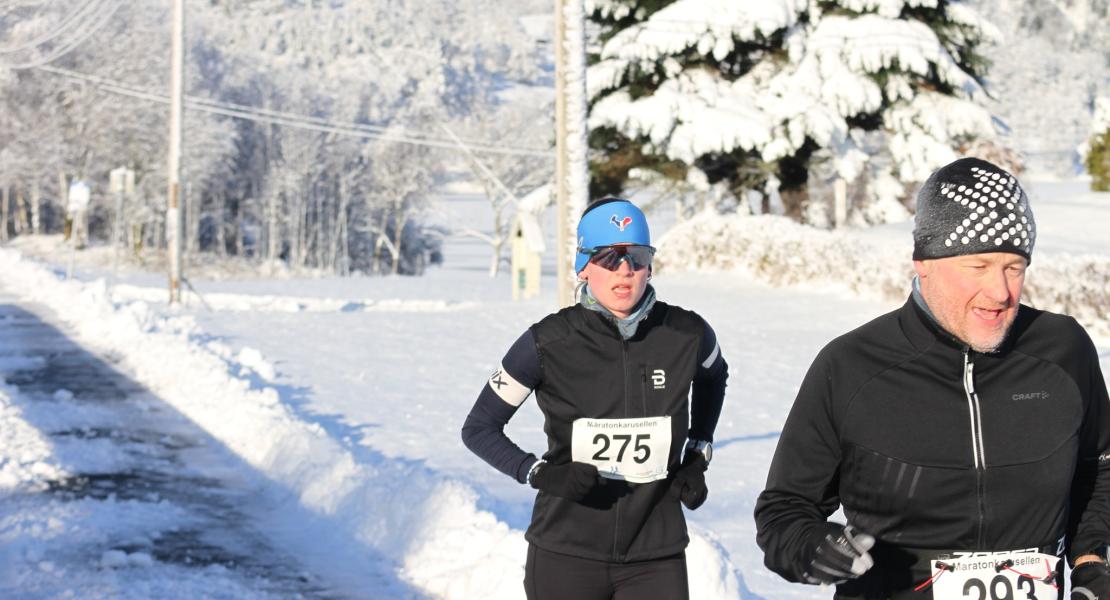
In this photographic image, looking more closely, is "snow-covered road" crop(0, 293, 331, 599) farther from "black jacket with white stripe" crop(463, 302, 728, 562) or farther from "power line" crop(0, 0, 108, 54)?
"power line" crop(0, 0, 108, 54)

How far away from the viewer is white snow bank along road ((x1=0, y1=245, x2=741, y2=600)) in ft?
22.8

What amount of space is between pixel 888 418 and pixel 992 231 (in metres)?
0.44

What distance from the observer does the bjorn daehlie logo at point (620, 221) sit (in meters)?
4.40

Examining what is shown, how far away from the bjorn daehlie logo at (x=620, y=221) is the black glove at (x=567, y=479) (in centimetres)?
79

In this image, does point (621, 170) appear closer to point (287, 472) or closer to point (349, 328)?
point (349, 328)

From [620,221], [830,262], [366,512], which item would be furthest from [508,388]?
[830,262]

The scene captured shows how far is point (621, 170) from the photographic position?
31.3 m

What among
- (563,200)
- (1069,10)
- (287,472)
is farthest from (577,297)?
(1069,10)

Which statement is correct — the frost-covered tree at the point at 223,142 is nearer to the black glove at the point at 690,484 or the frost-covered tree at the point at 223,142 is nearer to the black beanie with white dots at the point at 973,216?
the black glove at the point at 690,484

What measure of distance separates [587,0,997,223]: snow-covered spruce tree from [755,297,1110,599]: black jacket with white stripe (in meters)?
25.4

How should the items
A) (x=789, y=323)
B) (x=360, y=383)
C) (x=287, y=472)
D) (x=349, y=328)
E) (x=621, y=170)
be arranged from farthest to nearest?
(x=621, y=170) < (x=349, y=328) < (x=789, y=323) < (x=360, y=383) < (x=287, y=472)

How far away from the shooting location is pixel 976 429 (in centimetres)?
276

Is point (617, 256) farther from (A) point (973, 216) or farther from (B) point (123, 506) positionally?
(B) point (123, 506)

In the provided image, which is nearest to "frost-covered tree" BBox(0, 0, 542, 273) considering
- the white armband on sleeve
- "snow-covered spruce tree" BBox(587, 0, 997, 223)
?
"snow-covered spruce tree" BBox(587, 0, 997, 223)
